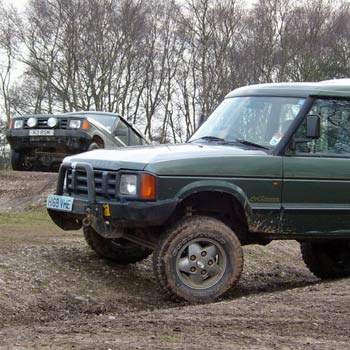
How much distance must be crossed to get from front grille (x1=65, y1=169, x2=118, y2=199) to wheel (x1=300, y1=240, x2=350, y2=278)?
122 inches

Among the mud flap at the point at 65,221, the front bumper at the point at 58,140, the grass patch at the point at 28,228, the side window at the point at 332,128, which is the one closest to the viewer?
the side window at the point at 332,128

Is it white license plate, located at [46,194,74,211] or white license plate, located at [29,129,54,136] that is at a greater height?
white license plate, located at [29,129,54,136]

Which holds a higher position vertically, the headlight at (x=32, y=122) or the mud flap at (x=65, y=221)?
the headlight at (x=32, y=122)

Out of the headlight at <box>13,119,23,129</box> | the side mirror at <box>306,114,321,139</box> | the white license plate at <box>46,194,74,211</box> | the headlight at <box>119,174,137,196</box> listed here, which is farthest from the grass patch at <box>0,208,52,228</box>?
the side mirror at <box>306,114,321,139</box>

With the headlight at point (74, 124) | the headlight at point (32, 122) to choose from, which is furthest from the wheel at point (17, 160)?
the headlight at point (74, 124)

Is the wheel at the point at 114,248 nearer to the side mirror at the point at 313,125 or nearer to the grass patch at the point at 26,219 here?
the side mirror at the point at 313,125

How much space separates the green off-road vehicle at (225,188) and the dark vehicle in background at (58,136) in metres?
6.35

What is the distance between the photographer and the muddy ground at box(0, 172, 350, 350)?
4.49 metres

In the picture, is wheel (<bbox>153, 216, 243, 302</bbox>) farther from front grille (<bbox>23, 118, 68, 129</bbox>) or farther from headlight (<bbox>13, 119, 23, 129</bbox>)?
headlight (<bbox>13, 119, 23, 129</bbox>)

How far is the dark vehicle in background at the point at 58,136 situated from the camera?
13594mm

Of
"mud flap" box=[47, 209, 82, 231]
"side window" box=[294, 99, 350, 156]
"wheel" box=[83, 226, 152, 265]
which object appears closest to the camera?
"side window" box=[294, 99, 350, 156]

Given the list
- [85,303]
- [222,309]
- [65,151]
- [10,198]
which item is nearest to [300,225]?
[222,309]

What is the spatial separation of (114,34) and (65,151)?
2552cm

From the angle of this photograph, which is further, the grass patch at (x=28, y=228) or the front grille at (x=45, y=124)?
the front grille at (x=45, y=124)
